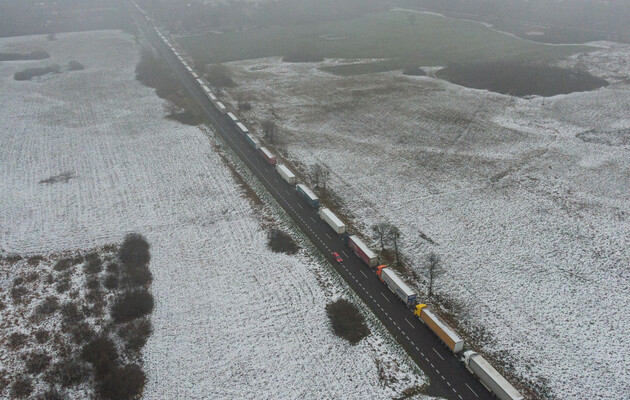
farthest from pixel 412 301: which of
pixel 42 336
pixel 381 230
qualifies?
pixel 42 336

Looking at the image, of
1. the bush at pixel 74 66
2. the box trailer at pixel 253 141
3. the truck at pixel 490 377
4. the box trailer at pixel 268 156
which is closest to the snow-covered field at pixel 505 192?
the truck at pixel 490 377

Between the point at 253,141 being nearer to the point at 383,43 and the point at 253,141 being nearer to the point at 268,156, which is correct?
the point at 268,156

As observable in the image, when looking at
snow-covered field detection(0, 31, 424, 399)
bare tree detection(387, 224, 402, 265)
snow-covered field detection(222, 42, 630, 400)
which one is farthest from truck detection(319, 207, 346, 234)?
bare tree detection(387, 224, 402, 265)

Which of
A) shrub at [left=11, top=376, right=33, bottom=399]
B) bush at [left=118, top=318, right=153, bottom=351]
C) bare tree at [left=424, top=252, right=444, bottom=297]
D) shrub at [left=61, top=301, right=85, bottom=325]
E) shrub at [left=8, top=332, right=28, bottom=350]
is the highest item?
bare tree at [left=424, top=252, right=444, bottom=297]

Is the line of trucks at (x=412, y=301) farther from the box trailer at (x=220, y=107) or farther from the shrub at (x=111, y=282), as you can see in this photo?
the box trailer at (x=220, y=107)

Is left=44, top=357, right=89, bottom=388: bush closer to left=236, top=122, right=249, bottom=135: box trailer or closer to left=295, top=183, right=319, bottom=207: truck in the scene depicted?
left=295, top=183, right=319, bottom=207: truck

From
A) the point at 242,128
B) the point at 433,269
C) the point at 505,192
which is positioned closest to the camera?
the point at 433,269
